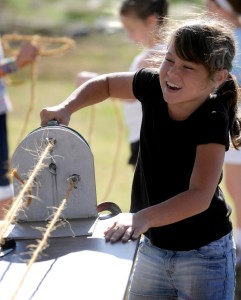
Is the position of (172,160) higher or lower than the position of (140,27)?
higher

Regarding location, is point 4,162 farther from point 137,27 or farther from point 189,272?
point 189,272

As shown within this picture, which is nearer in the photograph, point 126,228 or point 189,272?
point 126,228

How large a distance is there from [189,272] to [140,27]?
1795mm

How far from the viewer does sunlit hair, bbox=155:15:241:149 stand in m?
2.06

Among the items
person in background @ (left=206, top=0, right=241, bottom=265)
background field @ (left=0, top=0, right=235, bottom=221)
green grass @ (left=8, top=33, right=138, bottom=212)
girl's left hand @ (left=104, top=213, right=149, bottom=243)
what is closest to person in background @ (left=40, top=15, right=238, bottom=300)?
girl's left hand @ (left=104, top=213, right=149, bottom=243)

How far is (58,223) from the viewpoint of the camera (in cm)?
219

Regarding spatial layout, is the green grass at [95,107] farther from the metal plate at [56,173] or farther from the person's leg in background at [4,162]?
the metal plate at [56,173]

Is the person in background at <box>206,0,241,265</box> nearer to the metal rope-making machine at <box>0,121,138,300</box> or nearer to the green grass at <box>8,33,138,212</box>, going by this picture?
the green grass at <box>8,33,138,212</box>

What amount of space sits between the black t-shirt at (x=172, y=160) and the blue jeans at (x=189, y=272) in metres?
0.03

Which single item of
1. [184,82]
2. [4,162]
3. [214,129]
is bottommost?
[4,162]

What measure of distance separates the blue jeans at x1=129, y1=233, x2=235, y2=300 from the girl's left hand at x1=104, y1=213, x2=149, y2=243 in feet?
0.93

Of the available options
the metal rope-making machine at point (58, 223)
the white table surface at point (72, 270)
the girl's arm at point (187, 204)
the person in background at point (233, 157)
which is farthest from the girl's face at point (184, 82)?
the person in background at point (233, 157)

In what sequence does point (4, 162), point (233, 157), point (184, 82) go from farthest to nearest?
point (4, 162), point (233, 157), point (184, 82)

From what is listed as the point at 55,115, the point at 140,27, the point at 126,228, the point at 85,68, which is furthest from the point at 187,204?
the point at 85,68
